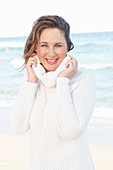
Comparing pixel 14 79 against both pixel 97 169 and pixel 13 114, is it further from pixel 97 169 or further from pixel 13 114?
pixel 13 114

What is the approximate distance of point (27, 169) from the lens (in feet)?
10.9

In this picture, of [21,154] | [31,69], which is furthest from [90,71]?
[31,69]

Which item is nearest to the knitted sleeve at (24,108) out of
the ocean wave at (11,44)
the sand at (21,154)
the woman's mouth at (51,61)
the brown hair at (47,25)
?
the woman's mouth at (51,61)

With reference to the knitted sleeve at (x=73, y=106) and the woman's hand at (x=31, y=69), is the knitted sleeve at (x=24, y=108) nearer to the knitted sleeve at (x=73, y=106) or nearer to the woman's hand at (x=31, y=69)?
the woman's hand at (x=31, y=69)

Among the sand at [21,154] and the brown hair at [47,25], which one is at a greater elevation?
the brown hair at [47,25]

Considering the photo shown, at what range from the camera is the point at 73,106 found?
1.57 m

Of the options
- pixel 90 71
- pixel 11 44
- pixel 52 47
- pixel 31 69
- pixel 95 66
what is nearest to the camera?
pixel 52 47

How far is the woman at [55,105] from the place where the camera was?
1550 mm

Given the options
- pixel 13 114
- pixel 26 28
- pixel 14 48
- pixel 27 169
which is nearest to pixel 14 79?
pixel 14 48

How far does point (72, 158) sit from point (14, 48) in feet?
59.2

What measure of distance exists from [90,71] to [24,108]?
37.9ft

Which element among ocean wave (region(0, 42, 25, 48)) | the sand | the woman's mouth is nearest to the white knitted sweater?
the woman's mouth

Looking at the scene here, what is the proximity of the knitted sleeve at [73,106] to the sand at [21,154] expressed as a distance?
6.22 ft

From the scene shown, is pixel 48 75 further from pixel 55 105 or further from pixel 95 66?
pixel 95 66
